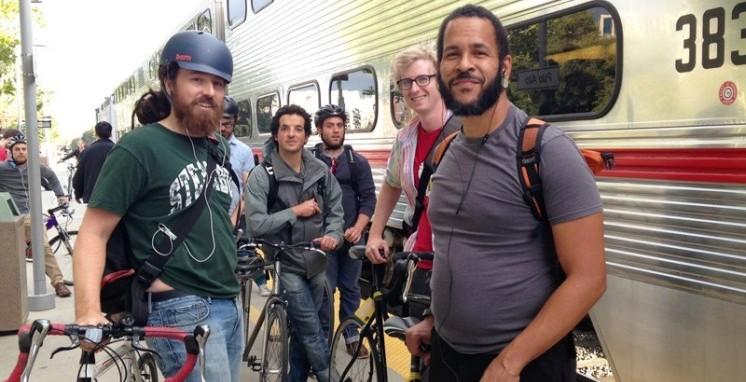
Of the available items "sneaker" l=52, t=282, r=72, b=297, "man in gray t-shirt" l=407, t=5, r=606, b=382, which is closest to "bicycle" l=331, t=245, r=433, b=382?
"man in gray t-shirt" l=407, t=5, r=606, b=382

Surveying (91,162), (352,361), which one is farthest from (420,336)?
(91,162)

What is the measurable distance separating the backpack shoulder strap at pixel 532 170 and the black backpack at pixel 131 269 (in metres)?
1.13

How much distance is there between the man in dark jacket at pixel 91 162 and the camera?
27.2 feet

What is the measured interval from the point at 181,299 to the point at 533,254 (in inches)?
46.2

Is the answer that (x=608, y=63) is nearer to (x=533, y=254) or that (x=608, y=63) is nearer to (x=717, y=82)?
(x=717, y=82)

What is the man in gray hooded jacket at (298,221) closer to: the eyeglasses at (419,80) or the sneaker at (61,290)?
the eyeglasses at (419,80)

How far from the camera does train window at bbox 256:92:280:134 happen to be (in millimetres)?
8982

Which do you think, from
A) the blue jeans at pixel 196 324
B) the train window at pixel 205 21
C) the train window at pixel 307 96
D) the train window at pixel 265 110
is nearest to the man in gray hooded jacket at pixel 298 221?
the blue jeans at pixel 196 324

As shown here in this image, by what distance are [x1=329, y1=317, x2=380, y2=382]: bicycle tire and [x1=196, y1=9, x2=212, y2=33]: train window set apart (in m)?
8.81

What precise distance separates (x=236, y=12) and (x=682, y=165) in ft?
28.4

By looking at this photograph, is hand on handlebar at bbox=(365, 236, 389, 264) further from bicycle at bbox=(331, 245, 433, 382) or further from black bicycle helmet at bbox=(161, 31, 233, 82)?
black bicycle helmet at bbox=(161, 31, 233, 82)

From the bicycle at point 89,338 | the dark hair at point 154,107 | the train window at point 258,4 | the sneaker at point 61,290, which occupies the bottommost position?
the sneaker at point 61,290

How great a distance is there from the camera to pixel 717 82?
2.87 m

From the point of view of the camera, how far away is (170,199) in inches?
87.3
